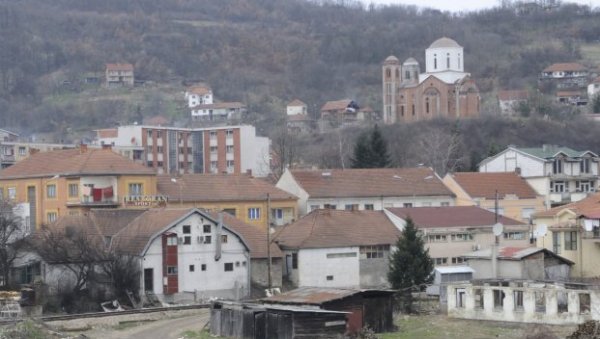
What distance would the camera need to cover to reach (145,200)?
187ft

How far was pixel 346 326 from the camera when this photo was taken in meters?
40.0

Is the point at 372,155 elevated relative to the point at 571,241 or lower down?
elevated

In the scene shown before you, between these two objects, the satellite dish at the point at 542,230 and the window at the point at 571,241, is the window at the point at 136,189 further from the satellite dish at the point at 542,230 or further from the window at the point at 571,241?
the window at the point at 571,241

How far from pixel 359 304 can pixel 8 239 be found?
53.4 ft

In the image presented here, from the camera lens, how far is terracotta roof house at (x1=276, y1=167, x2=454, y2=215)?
64.9 meters

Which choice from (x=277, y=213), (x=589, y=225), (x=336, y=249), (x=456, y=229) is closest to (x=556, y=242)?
(x=589, y=225)

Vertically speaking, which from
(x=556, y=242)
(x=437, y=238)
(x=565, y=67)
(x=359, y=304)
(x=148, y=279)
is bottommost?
(x=359, y=304)

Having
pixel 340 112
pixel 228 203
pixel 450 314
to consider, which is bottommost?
pixel 450 314

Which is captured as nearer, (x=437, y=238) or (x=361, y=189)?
(x=437, y=238)

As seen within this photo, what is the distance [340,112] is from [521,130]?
155 feet

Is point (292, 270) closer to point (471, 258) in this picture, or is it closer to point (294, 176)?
point (471, 258)

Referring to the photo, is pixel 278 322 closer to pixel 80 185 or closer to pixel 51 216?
pixel 80 185

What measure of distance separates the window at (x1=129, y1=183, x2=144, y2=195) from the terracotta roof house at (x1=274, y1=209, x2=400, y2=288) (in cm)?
667

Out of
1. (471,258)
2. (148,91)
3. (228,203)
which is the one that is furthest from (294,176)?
(148,91)
